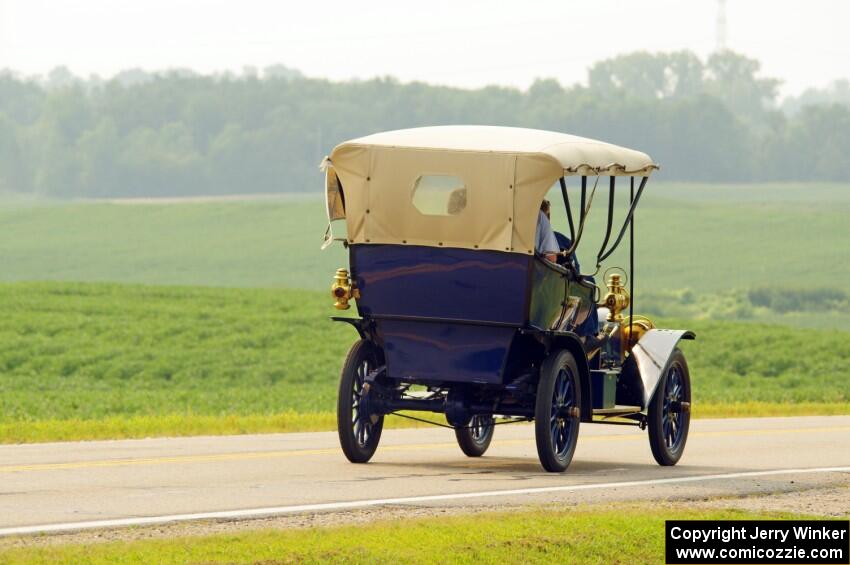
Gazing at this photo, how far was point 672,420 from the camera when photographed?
15.2 metres

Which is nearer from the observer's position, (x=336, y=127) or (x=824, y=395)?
(x=824, y=395)

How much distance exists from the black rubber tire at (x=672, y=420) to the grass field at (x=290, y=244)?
167ft

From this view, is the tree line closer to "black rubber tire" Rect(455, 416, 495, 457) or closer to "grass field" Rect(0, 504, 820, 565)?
"black rubber tire" Rect(455, 416, 495, 457)

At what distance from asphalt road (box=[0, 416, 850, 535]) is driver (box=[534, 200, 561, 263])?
170 centimetres

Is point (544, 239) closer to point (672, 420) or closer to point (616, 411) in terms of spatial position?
point (616, 411)

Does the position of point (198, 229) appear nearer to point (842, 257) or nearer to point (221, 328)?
point (842, 257)

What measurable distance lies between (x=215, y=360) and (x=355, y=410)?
24924mm

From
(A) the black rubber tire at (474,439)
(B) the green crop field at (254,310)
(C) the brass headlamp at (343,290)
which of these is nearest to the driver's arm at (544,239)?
(C) the brass headlamp at (343,290)

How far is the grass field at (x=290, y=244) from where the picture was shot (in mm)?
76625

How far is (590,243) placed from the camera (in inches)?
2995

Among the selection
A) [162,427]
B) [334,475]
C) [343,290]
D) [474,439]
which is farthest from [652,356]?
[162,427]

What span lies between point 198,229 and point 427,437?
81.4 metres

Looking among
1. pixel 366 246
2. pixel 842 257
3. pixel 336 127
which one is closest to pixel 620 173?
pixel 366 246

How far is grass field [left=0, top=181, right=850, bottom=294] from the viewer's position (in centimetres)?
7662
